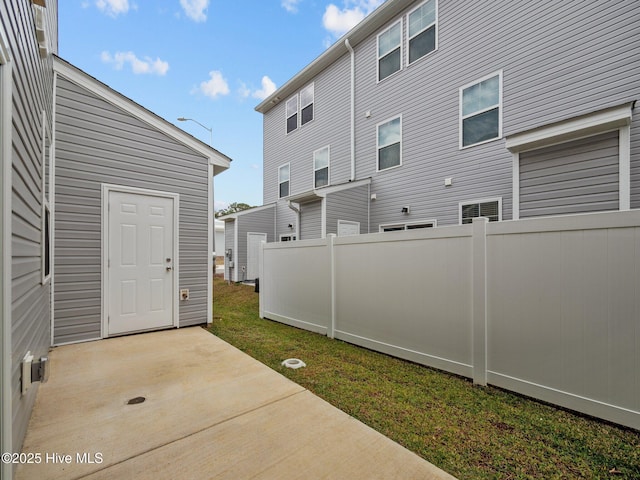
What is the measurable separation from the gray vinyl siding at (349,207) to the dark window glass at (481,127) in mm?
2817

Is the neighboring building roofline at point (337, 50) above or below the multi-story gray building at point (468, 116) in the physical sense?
above

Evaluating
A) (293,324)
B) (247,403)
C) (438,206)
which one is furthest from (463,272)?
(438,206)

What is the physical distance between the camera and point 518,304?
2705mm

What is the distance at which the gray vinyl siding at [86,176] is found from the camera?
4.05 meters

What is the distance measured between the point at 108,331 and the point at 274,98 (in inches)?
395

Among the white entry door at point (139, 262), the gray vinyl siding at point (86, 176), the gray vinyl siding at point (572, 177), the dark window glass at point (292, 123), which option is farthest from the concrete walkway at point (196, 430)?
the dark window glass at point (292, 123)

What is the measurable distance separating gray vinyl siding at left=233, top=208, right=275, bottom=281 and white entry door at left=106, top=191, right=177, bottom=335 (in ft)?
21.2

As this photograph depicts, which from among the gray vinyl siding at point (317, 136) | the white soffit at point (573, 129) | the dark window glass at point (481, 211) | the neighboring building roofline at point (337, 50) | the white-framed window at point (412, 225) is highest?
the neighboring building roofline at point (337, 50)

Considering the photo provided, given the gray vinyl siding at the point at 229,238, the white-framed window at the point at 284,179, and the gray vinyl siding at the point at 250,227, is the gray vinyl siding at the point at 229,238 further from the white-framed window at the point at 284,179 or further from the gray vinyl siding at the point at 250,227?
the white-framed window at the point at 284,179

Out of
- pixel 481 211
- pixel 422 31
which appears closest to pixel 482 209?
pixel 481 211

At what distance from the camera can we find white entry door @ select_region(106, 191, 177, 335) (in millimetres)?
4418

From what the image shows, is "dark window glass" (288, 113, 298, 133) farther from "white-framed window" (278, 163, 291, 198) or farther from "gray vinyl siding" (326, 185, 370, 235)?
"gray vinyl siding" (326, 185, 370, 235)

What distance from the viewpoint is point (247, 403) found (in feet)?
8.25

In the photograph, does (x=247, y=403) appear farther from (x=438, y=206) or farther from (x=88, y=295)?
(x=438, y=206)
